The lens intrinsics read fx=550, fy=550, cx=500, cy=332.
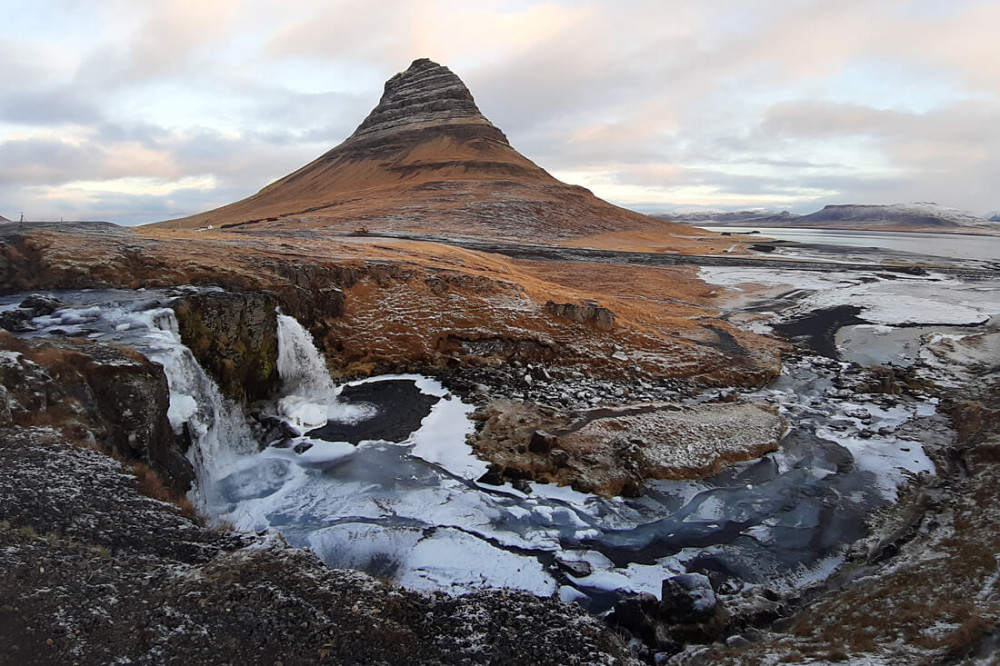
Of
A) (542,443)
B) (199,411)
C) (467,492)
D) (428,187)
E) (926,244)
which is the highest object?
(428,187)

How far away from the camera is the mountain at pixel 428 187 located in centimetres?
6259

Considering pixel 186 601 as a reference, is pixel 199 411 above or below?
above

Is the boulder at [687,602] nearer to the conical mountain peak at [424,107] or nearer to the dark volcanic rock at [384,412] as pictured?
the dark volcanic rock at [384,412]

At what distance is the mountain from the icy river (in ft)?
129

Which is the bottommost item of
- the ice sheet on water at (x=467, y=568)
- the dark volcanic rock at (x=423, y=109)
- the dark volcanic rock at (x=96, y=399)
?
the ice sheet on water at (x=467, y=568)

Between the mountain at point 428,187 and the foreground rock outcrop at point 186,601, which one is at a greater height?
the mountain at point 428,187

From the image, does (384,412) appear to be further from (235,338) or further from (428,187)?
(428,187)

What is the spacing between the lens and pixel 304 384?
16.9 m

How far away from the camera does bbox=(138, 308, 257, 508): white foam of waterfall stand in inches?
460

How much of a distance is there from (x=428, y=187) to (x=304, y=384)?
217ft

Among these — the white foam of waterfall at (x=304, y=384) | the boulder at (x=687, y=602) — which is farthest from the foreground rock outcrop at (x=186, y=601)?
the white foam of waterfall at (x=304, y=384)

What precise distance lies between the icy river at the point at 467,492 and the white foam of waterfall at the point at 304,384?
0.18ft

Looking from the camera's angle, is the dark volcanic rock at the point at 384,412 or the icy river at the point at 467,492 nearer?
the icy river at the point at 467,492

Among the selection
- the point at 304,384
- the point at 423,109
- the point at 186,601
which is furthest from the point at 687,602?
the point at 423,109
